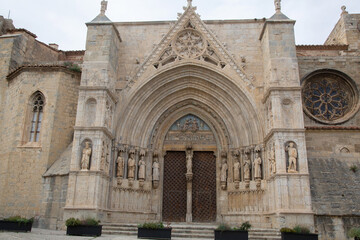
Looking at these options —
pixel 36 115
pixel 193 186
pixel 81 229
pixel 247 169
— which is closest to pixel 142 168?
pixel 193 186

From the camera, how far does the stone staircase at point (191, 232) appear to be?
10.3 metres

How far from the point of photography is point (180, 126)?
15211mm

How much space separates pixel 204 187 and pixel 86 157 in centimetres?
512

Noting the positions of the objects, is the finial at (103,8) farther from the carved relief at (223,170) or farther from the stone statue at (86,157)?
the carved relief at (223,170)

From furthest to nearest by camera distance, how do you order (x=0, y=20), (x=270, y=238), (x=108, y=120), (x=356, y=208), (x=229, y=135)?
(x=0, y=20)
(x=229, y=135)
(x=108, y=120)
(x=356, y=208)
(x=270, y=238)

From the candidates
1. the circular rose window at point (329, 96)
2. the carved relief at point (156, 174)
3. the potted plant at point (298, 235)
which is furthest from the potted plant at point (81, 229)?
the circular rose window at point (329, 96)

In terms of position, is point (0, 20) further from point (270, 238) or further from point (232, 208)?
point (270, 238)

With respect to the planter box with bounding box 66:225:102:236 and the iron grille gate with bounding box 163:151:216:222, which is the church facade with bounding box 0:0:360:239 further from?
the planter box with bounding box 66:225:102:236

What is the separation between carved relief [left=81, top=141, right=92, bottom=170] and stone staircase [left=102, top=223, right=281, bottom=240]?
2.08 m

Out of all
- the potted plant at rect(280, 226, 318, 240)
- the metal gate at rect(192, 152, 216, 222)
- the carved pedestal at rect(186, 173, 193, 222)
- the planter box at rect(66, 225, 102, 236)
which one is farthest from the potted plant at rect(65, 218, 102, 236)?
the metal gate at rect(192, 152, 216, 222)

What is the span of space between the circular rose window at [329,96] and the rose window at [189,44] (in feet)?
15.7

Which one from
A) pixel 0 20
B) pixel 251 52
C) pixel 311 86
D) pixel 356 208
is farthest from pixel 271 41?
pixel 0 20

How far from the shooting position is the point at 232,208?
13.4 m

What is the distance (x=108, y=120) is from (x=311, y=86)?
900cm
